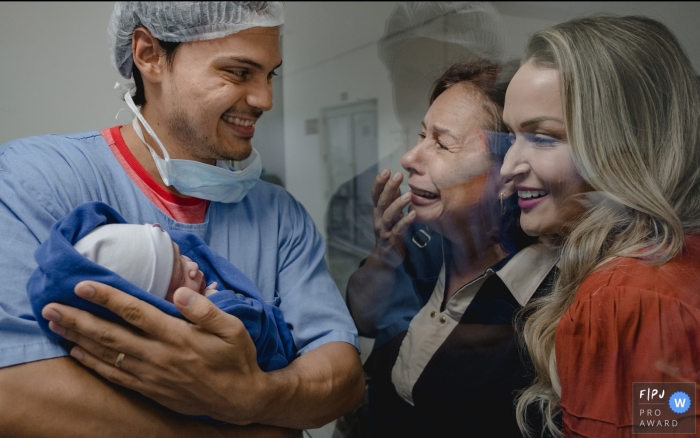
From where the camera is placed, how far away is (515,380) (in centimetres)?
115

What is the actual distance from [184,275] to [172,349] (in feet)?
0.50

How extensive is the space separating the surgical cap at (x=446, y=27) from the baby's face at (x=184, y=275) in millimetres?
814

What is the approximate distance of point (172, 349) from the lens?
3.16 feet

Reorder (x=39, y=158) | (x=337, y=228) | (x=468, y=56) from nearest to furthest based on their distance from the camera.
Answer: (x=39, y=158), (x=468, y=56), (x=337, y=228)

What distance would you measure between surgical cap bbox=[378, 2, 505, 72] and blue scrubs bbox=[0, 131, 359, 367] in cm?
55

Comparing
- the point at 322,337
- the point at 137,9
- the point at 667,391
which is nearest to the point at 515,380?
the point at 667,391

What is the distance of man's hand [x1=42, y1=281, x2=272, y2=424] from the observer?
922mm

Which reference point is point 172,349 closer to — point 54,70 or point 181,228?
point 181,228

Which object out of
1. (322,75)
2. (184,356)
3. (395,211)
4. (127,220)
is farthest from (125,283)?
(322,75)

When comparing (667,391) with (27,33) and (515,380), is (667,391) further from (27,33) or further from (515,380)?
(27,33)

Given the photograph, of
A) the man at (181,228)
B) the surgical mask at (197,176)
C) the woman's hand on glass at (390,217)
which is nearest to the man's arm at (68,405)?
the man at (181,228)

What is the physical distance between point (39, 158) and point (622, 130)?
1133mm

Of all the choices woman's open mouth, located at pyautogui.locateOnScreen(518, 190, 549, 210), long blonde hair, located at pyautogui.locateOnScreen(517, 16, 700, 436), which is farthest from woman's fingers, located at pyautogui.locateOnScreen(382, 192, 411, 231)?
long blonde hair, located at pyautogui.locateOnScreen(517, 16, 700, 436)

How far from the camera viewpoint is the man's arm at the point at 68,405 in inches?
36.2
